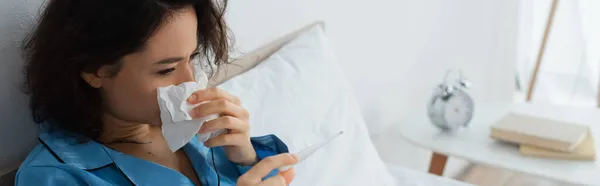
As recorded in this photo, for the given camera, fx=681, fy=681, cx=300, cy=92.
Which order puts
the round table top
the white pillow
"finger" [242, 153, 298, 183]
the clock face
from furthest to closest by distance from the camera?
the clock face → the round table top → the white pillow → "finger" [242, 153, 298, 183]

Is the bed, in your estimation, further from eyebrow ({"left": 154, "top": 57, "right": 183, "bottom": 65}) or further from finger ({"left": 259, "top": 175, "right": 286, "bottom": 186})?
eyebrow ({"left": 154, "top": 57, "right": 183, "bottom": 65})

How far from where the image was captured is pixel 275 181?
895 mm

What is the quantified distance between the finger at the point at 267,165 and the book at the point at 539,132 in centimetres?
87

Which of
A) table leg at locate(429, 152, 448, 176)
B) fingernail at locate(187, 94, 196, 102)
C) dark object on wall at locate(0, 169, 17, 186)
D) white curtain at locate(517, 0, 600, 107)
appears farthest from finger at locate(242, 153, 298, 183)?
white curtain at locate(517, 0, 600, 107)

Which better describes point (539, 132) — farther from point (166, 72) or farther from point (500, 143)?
point (166, 72)

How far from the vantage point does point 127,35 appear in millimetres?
763

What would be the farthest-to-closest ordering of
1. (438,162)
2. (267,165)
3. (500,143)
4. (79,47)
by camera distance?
(438,162), (500,143), (267,165), (79,47)

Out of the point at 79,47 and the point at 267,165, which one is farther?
the point at 267,165

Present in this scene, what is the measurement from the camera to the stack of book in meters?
1.55

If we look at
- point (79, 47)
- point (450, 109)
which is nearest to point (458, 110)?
point (450, 109)

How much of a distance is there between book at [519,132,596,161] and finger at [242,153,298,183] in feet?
2.81

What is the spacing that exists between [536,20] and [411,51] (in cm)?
84

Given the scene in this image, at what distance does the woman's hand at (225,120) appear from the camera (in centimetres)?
83

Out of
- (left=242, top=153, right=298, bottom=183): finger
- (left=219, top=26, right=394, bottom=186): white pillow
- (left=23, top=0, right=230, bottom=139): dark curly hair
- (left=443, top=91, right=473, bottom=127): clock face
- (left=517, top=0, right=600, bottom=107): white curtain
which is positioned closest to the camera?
(left=23, top=0, right=230, bottom=139): dark curly hair
